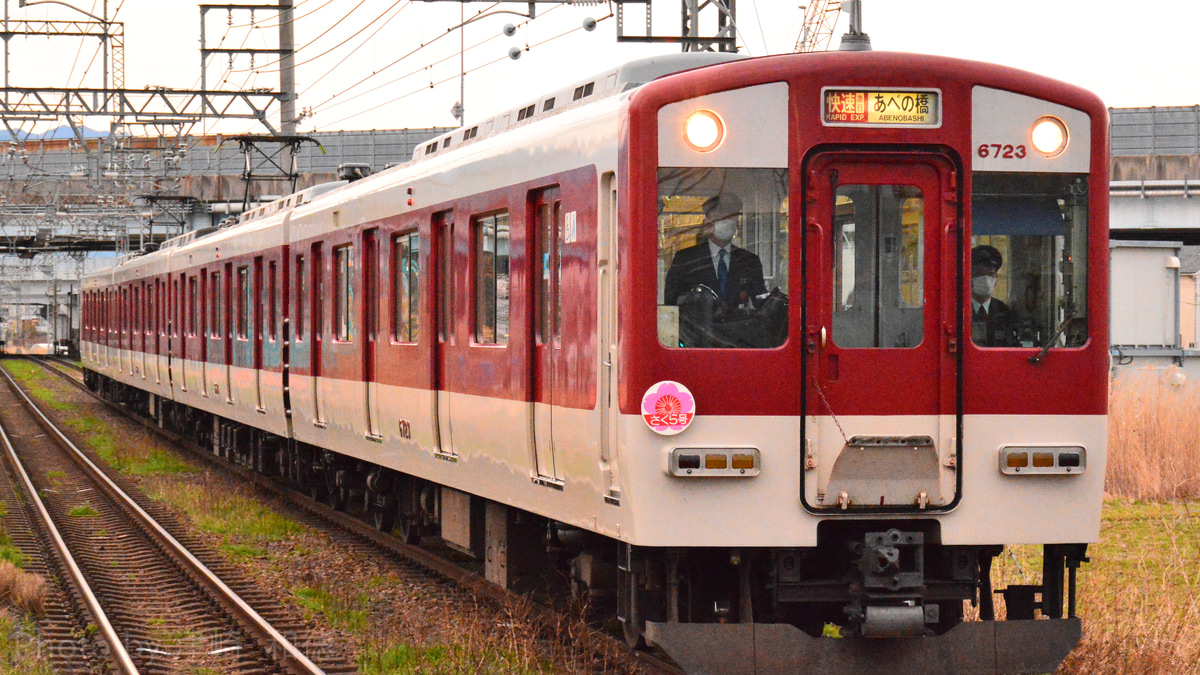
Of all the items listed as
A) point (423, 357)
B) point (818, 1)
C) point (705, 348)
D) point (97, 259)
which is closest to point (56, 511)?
point (423, 357)

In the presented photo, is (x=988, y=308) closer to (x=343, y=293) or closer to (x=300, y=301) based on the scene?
(x=343, y=293)

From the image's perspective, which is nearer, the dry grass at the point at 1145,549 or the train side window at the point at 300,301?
the dry grass at the point at 1145,549

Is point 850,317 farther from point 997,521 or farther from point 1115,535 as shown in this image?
point 1115,535

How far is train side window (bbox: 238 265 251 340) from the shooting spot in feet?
58.7

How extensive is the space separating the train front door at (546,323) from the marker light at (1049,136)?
2.33m

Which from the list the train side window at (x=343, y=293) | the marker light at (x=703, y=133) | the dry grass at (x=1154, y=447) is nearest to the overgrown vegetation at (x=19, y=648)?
the train side window at (x=343, y=293)

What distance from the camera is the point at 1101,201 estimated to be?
7340mm

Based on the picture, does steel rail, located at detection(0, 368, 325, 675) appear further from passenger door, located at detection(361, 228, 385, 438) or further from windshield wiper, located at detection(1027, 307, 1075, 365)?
windshield wiper, located at detection(1027, 307, 1075, 365)

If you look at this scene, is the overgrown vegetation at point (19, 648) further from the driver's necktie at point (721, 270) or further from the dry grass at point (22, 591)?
the driver's necktie at point (721, 270)

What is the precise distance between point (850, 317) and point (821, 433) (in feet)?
1.74

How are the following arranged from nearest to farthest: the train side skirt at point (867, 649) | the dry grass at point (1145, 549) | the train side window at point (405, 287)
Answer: the train side skirt at point (867, 649)
the dry grass at point (1145, 549)
the train side window at point (405, 287)

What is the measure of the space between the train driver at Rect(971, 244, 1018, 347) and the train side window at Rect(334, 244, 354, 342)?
669 centimetres

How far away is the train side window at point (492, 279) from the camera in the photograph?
9.07 meters

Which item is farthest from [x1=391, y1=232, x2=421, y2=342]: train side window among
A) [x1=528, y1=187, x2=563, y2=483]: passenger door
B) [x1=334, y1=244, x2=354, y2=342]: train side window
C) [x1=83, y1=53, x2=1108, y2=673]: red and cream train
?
[x1=83, y1=53, x2=1108, y2=673]: red and cream train
